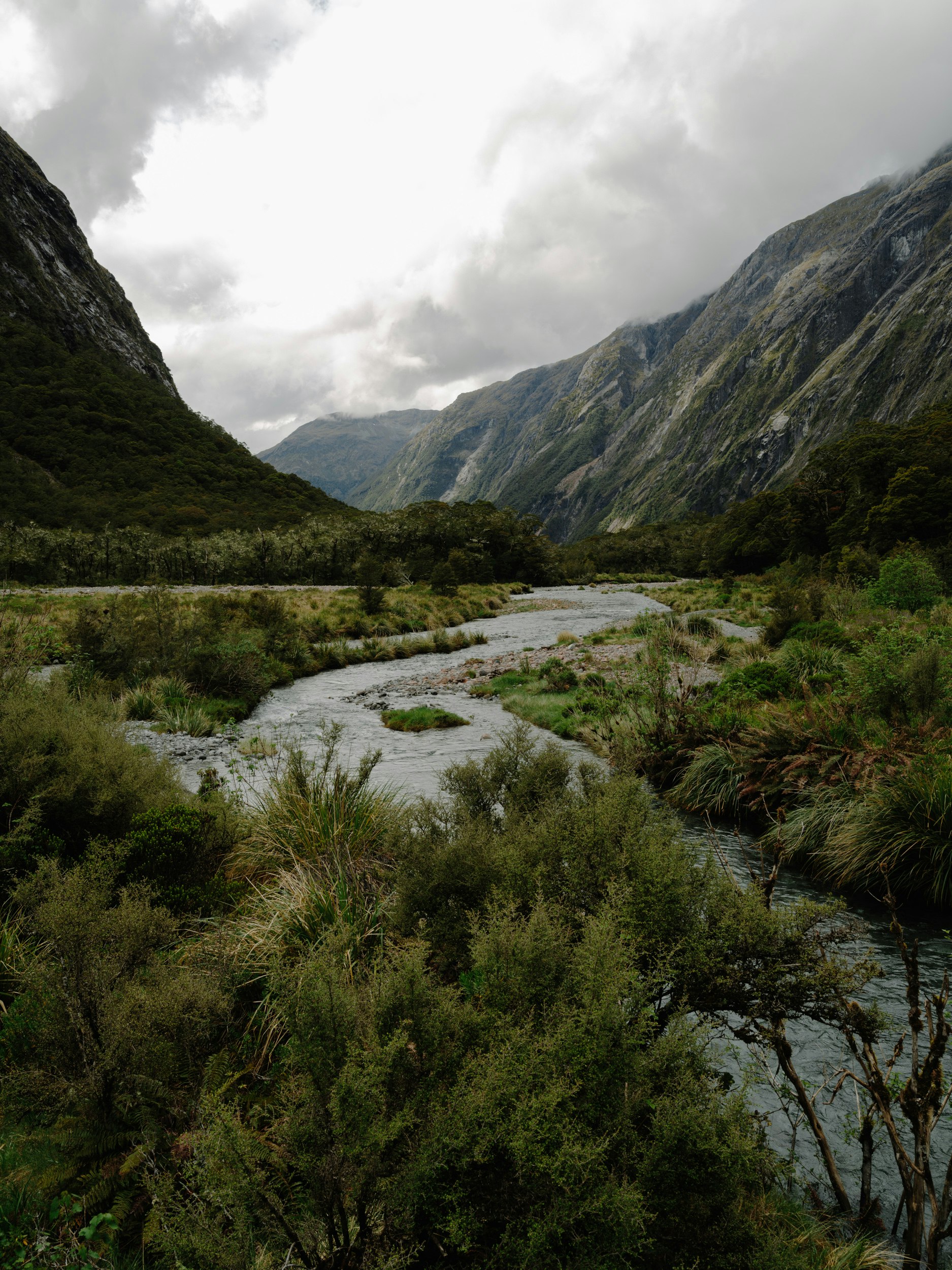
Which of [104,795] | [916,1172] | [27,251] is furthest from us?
[27,251]

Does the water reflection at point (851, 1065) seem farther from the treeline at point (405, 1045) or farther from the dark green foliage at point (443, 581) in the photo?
the dark green foliage at point (443, 581)

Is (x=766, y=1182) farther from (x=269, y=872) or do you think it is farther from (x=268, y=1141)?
(x=269, y=872)

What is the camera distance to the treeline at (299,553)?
44562 millimetres

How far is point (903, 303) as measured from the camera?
15738 cm

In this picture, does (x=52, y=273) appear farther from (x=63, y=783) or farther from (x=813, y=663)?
(x=813, y=663)

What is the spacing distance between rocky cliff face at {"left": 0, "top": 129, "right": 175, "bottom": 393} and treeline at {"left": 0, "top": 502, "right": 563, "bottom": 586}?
59215 millimetres

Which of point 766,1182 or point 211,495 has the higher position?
point 211,495

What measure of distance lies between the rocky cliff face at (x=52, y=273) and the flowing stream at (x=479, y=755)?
10110 centimetres

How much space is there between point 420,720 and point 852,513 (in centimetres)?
4534

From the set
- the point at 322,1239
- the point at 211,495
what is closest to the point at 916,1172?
the point at 322,1239

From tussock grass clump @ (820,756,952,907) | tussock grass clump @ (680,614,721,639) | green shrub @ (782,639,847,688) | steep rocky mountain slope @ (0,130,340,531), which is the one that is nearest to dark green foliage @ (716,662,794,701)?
green shrub @ (782,639,847,688)

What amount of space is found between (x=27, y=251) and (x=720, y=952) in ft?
429

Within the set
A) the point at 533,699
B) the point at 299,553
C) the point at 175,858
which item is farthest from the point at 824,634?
the point at 299,553

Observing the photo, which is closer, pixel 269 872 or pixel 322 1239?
pixel 322 1239
